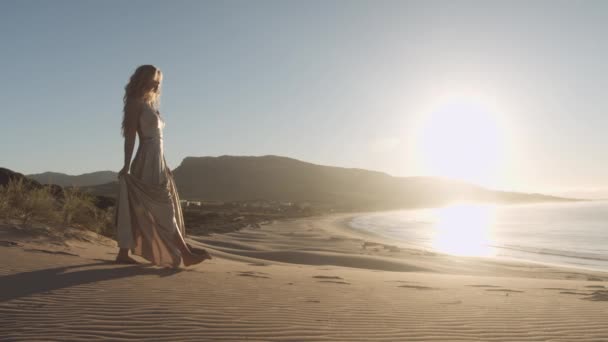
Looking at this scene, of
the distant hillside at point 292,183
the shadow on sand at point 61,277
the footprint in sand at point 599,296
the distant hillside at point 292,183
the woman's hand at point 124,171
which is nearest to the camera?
the shadow on sand at point 61,277

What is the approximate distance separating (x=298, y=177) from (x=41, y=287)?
5660 inches

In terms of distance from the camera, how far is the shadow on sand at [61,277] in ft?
15.9

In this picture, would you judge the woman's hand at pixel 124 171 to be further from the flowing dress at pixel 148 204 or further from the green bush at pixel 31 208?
the green bush at pixel 31 208

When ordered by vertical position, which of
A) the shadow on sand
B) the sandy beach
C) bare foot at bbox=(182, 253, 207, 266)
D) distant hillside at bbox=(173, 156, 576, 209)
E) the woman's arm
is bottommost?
the sandy beach

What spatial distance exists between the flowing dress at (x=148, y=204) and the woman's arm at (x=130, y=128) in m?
0.06

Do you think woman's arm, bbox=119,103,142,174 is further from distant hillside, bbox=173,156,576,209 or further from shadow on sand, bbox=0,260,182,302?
distant hillside, bbox=173,156,576,209

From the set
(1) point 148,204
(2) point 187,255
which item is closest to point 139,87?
(1) point 148,204

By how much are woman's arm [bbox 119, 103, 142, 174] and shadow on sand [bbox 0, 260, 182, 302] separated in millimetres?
1162

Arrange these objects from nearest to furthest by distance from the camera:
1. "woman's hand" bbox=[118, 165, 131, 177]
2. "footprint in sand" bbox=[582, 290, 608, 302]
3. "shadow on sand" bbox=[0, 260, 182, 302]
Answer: "shadow on sand" bbox=[0, 260, 182, 302]
"woman's hand" bbox=[118, 165, 131, 177]
"footprint in sand" bbox=[582, 290, 608, 302]

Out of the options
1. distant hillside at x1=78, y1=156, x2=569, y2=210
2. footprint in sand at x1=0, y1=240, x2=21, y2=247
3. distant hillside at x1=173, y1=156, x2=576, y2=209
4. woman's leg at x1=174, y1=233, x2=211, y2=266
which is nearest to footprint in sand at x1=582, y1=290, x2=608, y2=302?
woman's leg at x1=174, y1=233, x2=211, y2=266

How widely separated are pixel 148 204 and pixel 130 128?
3.03ft

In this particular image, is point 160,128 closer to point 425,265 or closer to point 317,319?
point 317,319

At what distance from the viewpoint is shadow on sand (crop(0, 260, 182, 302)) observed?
4.84 m

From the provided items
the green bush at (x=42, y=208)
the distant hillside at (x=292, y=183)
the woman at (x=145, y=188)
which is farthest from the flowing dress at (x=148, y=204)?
the distant hillside at (x=292, y=183)
